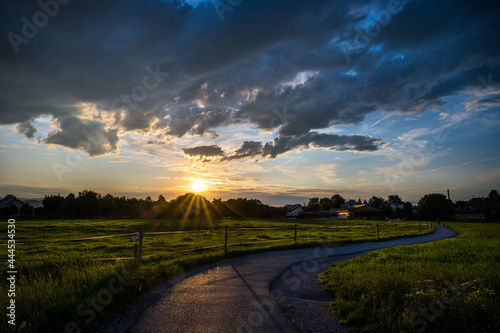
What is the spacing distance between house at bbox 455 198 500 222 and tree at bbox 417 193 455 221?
20.2m

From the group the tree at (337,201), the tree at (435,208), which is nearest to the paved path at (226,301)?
the tree at (435,208)

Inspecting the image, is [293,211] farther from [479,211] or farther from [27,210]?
[27,210]

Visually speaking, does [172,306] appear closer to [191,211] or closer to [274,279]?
[274,279]

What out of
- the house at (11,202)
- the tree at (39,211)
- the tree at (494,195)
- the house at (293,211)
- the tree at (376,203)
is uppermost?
the tree at (494,195)

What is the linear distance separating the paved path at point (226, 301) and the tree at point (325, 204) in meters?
143

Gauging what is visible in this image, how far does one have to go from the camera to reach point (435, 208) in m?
73.4

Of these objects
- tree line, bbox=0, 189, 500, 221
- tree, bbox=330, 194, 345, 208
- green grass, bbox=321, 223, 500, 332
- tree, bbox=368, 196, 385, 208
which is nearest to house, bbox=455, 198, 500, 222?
tree line, bbox=0, 189, 500, 221

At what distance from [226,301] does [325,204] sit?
15461 cm

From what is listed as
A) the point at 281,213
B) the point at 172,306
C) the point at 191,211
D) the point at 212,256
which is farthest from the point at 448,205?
the point at 172,306

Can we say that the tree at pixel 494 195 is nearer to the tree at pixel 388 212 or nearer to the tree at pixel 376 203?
the tree at pixel 376 203

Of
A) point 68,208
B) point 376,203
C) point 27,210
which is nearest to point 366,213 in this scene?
point 376,203

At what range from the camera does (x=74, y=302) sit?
217 inches

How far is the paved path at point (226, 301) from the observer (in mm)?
5059

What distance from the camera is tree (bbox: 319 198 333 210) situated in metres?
148
